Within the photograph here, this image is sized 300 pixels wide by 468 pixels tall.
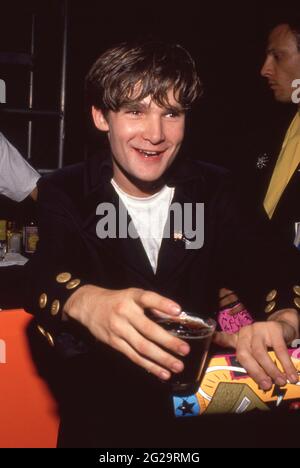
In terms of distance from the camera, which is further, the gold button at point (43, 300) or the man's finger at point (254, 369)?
the gold button at point (43, 300)

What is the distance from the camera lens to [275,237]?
1477mm

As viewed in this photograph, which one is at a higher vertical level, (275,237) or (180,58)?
(180,58)

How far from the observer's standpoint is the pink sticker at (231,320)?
5.65 feet

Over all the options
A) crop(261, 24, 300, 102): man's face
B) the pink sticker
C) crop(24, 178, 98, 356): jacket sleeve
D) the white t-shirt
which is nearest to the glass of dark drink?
crop(24, 178, 98, 356): jacket sleeve

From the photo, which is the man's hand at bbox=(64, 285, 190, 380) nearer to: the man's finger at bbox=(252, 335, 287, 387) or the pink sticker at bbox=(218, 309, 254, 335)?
the man's finger at bbox=(252, 335, 287, 387)

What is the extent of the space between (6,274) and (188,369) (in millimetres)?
2477

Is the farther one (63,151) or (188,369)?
(63,151)

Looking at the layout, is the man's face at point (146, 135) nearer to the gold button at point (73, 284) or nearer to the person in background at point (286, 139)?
the gold button at point (73, 284)

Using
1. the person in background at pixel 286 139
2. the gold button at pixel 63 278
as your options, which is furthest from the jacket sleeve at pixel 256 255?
the person in background at pixel 286 139

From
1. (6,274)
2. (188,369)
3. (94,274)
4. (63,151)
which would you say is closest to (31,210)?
(63,151)

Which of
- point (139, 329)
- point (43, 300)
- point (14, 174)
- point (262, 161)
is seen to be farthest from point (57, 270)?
point (14, 174)

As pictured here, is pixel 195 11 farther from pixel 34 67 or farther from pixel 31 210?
pixel 31 210

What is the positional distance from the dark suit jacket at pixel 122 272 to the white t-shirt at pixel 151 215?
0.05 m

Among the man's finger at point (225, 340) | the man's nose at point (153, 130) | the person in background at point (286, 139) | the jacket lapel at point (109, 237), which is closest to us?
the man's finger at point (225, 340)
